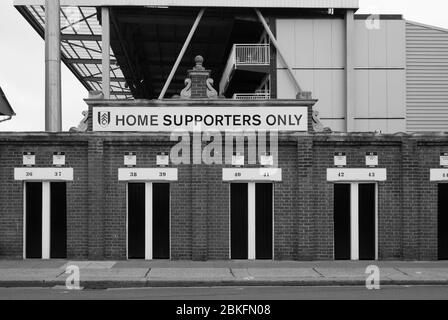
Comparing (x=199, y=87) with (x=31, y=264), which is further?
(x=199, y=87)

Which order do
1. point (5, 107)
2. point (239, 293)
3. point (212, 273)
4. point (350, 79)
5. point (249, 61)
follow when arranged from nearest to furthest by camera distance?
point (239, 293) → point (212, 273) → point (5, 107) → point (350, 79) → point (249, 61)

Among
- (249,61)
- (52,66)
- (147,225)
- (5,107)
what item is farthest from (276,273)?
(249,61)

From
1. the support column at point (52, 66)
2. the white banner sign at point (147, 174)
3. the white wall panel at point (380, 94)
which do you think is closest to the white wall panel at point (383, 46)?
the white wall panel at point (380, 94)

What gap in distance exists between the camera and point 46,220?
1725 cm

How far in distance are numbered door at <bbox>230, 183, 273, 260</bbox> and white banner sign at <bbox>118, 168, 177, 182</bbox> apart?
5.79 feet

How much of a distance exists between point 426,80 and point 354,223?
65.7 ft

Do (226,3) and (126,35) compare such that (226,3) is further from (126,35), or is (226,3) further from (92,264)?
(92,264)

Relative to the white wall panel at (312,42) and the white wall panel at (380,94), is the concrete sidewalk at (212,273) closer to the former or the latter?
the white wall panel at (380,94)

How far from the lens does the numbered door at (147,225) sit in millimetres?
17234

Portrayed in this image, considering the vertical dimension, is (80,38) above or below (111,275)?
above

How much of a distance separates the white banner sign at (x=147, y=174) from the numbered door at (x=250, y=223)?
5.79 feet
